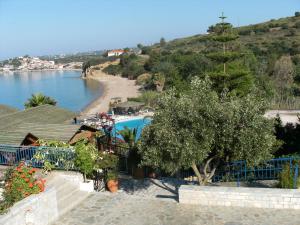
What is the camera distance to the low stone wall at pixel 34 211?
22.6ft

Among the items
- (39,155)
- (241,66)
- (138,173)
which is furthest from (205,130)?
(241,66)

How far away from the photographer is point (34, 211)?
7.40m

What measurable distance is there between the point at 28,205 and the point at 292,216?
17.3 feet

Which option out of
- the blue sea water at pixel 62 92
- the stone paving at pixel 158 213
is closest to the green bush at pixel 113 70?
the blue sea water at pixel 62 92

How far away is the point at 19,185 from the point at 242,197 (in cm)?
474

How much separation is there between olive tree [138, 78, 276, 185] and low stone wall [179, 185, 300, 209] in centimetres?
69

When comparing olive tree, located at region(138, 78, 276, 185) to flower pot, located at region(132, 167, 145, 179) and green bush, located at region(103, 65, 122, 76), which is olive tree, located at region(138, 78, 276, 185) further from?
green bush, located at region(103, 65, 122, 76)

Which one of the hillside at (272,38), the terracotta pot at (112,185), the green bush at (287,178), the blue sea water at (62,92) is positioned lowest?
the blue sea water at (62,92)

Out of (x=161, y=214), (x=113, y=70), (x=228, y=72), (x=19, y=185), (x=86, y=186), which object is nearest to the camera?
(x=19, y=185)

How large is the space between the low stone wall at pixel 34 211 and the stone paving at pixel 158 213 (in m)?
0.31

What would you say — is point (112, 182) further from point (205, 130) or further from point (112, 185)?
point (205, 130)

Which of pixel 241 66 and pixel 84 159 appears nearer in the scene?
pixel 84 159

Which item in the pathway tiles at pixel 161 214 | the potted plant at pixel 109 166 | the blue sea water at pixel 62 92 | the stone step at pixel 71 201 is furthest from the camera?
the blue sea water at pixel 62 92

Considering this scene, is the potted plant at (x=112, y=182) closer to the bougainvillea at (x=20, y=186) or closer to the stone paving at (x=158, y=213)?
the stone paving at (x=158, y=213)
